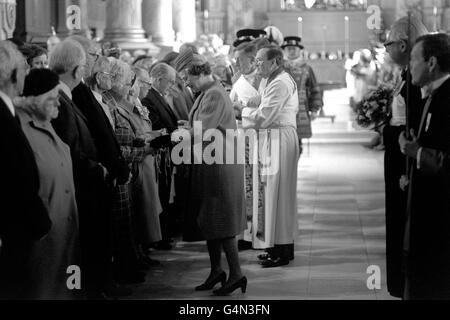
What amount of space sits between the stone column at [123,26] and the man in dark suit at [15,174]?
13.6 m

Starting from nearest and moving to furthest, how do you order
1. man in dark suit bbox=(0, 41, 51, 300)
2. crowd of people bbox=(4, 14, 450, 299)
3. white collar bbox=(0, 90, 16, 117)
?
man in dark suit bbox=(0, 41, 51, 300) → white collar bbox=(0, 90, 16, 117) → crowd of people bbox=(4, 14, 450, 299)

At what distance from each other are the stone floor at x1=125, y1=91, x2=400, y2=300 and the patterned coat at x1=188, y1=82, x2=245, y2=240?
53 cm

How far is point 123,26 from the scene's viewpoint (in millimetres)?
19016

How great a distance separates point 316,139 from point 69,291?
17.1m

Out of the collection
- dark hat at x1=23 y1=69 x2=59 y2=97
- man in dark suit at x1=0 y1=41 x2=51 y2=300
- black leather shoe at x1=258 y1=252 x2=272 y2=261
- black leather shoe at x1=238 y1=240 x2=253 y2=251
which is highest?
dark hat at x1=23 y1=69 x2=59 y2=97

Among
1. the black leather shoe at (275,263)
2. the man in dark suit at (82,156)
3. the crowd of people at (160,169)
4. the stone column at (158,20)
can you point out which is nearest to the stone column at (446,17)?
the stone column at (158,20)

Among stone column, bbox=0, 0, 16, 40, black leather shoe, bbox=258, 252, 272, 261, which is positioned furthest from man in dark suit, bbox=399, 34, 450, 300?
stone column, bbox=0, 0, 16, 40

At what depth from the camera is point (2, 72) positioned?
534cm

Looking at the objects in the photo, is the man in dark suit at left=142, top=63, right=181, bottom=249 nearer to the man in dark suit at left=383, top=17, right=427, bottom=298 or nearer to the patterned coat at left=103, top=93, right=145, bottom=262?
the patterned coat at left=103, top=93, right=145, bottom=262

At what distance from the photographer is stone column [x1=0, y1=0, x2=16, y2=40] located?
32.9 feet

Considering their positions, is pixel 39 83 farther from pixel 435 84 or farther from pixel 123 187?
pixel 123 187

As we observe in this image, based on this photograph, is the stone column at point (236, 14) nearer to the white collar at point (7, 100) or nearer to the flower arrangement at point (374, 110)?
the flower arrangement at point (374, 110)

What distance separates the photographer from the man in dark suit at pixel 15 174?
5098 mm

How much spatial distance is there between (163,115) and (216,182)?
220cm
